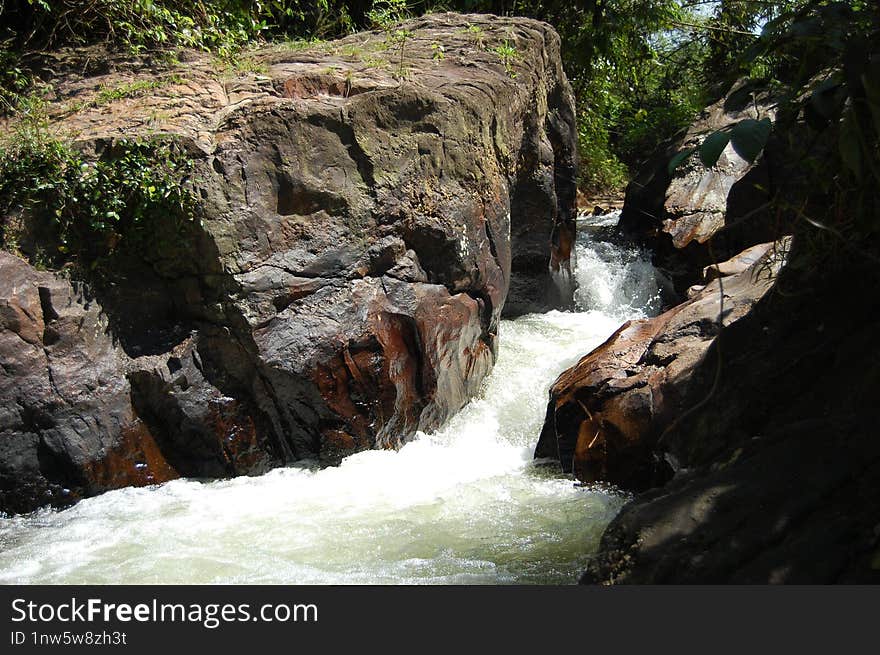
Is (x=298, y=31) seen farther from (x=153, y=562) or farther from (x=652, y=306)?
(x=153, y=562)

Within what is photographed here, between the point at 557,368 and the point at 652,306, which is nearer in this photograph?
the point at 557,368

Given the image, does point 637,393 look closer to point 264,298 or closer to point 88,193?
point 264,298

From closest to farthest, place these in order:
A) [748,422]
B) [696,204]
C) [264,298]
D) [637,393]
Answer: [748,422] < [637,393] < [264,298] < [696,204]

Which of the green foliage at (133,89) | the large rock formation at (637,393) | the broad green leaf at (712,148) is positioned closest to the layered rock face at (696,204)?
the large rock formation at (637,393)

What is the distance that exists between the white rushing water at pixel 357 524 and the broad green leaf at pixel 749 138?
2276mm


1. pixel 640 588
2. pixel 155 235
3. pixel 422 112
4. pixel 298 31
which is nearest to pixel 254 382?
pixel 155 235

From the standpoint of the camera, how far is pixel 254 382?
5469 mm

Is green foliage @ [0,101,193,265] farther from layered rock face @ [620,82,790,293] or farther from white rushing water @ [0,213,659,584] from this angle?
layered rock face @ [620,82,790,293]

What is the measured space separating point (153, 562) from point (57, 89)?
378cm

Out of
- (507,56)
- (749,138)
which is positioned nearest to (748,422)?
(749,138)

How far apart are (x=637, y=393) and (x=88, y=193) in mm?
3532

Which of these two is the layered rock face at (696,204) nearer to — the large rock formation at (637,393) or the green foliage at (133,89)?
the large rock formation at (637,393)

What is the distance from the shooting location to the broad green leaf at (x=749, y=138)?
2.16 metres

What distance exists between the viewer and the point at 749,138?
2.17m
